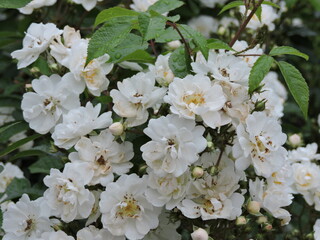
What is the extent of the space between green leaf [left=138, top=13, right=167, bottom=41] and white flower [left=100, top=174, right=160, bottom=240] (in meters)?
0.42

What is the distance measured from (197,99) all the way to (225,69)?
6.2 inches

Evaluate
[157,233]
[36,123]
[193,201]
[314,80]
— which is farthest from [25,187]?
[314,80]

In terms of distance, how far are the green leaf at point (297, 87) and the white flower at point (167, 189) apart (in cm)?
39

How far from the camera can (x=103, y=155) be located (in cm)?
169

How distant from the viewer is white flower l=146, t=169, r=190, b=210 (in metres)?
1.59

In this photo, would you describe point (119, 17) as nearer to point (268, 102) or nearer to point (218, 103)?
point (218, 103)

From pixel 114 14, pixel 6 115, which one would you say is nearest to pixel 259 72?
pixel 114 14

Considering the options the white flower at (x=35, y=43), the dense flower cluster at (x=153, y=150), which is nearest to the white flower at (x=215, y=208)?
the dense flower cluster at (x=153, y=150)

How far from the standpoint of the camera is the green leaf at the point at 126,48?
5.78 feet

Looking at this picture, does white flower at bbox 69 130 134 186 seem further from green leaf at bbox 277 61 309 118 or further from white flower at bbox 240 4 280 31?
white flower at bbox 240 4 280 31

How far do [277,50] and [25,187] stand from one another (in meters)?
1.10

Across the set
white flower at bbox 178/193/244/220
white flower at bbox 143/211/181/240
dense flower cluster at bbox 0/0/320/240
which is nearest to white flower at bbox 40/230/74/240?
dense flower cluster at bbox 0/0/320/240

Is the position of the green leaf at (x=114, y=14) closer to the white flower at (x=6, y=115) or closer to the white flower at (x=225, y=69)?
the white flower at (x=225, y=69)

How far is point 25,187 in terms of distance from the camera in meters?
2.20
